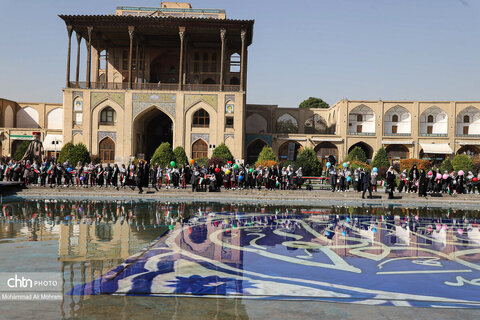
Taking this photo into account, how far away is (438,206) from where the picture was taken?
13.8 m

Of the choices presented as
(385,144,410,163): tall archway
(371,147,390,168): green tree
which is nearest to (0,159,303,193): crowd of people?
(371,147,390,168): green tree

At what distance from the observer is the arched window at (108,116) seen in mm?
30547

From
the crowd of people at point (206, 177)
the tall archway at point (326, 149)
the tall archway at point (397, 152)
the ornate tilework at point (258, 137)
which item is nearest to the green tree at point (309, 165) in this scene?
the crowd of people at point (206, 177)

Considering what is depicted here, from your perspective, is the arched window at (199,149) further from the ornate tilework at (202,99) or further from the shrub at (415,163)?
the shrub at (415,163)

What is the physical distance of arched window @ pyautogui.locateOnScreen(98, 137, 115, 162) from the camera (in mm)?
30562

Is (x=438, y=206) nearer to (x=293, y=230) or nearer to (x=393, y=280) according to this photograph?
(x=293, y=230)

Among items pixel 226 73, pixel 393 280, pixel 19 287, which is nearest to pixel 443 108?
pixel 226 73

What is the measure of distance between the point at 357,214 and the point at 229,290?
750cm

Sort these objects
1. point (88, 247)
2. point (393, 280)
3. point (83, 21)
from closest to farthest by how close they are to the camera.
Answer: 1. point (393, 280)
2. point (88, 247)
3. point (83, 21)

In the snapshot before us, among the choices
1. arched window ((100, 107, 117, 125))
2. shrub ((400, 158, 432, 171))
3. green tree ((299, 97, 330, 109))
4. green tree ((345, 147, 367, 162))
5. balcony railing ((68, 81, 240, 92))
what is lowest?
shrub ((400, 158, 432, 171))

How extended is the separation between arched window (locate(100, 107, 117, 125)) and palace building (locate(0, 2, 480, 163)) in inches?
2.9

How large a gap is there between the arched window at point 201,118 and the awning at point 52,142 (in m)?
13.2

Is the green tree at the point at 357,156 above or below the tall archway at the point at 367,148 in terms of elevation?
below

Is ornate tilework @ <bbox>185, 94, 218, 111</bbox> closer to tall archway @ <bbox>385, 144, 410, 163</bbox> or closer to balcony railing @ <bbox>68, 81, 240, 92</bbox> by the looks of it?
balcony railing @ <bbox>68, 81, 240, 92</bbox>
